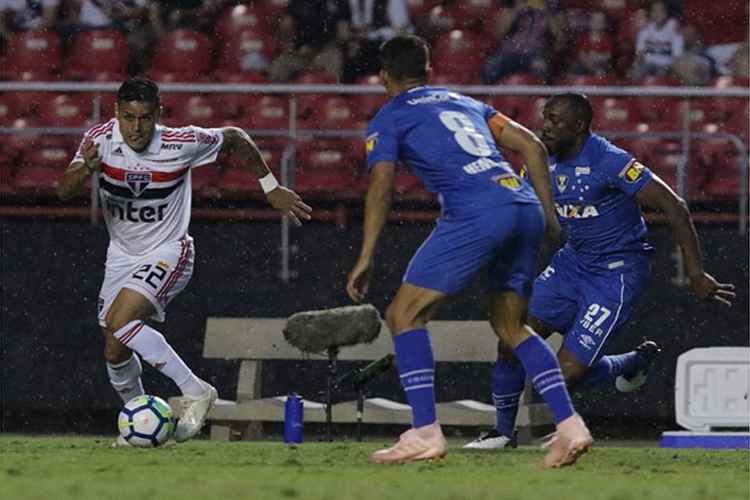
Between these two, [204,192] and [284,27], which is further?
[284,27]

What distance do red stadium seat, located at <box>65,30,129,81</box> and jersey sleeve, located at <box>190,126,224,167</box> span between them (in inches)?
236

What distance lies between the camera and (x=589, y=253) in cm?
969

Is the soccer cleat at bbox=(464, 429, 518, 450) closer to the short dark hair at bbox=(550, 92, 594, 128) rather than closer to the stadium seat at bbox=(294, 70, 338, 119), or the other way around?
the short dark hair at bbox=(550, 92, 594, 128)

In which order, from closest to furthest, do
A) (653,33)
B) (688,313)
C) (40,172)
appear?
(688,313), (40,172), (653,33)

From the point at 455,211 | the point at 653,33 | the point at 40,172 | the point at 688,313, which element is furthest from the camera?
the point at 653,33

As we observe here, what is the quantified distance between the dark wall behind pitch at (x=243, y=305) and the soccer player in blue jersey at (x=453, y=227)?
16.5 feet

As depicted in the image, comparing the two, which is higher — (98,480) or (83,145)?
(83,145)

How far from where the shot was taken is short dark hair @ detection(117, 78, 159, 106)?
9.12 m

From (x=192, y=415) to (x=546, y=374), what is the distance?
2.39 metres

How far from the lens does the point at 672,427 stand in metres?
13.1

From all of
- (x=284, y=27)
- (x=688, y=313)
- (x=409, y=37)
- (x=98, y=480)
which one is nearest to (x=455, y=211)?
(x=409, y=37)

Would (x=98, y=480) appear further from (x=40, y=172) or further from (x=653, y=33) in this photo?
(x=653, y=33)

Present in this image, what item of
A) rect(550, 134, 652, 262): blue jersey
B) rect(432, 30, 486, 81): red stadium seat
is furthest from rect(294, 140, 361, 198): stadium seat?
rect(550, 134, 652, 262): blue jersey

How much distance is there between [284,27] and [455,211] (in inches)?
310
